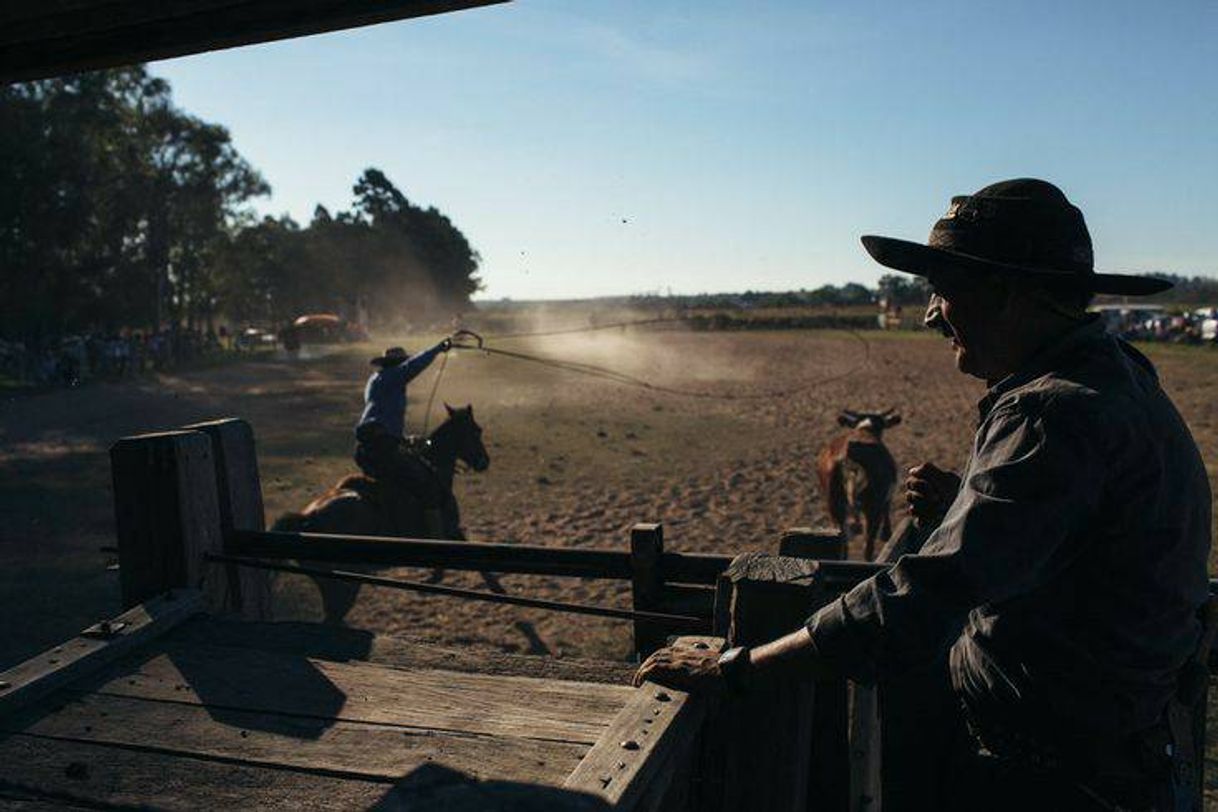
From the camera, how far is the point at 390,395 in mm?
9625

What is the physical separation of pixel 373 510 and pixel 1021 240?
7655mm

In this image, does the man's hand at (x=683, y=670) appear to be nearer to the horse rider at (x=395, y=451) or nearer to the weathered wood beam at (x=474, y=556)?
the weathered wood beam at (x=474, y=556)

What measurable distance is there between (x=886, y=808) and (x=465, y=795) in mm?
1610

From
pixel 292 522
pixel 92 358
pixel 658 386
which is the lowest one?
pixel 658 386

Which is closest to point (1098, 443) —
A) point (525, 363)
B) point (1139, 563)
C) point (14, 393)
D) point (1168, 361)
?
point (1139, 563)

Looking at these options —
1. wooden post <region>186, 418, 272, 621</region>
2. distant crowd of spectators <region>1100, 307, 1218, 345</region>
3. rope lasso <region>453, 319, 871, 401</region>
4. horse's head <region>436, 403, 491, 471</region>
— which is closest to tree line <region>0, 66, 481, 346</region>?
rope lasso <region>453, 319, 871, 401</region>

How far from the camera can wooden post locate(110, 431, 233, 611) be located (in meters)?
3.23

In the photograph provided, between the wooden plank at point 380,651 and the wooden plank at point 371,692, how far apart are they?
3.6 inches

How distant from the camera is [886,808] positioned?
8.93ft

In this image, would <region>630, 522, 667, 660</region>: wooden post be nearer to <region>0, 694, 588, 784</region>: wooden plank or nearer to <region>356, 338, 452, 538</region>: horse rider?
<region>0, 694, 588, 784</region>: wooden plank

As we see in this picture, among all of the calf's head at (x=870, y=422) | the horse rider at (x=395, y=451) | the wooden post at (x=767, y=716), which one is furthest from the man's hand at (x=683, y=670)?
the calf's head at (x=870, y=422)

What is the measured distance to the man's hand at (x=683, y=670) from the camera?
A: 2307 mm

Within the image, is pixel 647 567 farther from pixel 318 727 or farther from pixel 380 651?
pixel 318 727

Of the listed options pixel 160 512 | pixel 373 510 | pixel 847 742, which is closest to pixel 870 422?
pixel 373 510
